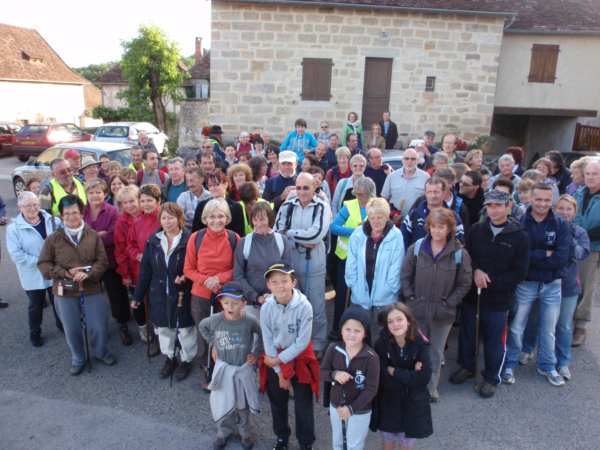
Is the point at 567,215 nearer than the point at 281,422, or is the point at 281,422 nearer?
the point at 281,422

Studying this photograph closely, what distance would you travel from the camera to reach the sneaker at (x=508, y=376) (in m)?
4.08

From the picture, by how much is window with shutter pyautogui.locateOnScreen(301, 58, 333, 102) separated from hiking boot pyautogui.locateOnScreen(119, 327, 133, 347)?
9529 millimetres

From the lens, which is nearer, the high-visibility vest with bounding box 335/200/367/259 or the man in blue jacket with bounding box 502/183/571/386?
the man in blue jacket with bounding box 502/183/571/386

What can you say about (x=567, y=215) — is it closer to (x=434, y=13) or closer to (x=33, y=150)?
(x=434, y=13)

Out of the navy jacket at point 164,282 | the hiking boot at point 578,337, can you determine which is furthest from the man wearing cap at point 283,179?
the hiking boot at point 578,337

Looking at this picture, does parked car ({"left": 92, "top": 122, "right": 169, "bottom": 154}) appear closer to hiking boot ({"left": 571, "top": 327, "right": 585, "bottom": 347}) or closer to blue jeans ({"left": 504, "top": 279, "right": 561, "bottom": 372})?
blue jeans ({"left": 504, "top": 279, "right": 561, "bottom": 372})

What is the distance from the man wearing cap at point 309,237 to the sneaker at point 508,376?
1797 millimetres

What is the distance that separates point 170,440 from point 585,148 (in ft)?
51.7

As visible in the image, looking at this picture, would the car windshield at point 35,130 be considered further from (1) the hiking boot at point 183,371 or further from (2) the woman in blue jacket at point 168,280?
(1) the hiking boot at point 183,371

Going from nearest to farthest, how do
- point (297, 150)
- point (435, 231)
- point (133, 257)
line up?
point (435, 231) → point (133, 257) → point (297, 150)

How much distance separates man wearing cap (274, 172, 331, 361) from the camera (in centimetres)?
423

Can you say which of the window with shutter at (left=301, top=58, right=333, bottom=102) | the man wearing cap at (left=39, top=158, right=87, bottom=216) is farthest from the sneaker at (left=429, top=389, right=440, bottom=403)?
the window with shutter at (left=301, top=58, right=333, bottom=102)

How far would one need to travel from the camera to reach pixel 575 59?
13.9 metres

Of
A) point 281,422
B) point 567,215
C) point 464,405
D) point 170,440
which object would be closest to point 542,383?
point 464,405
